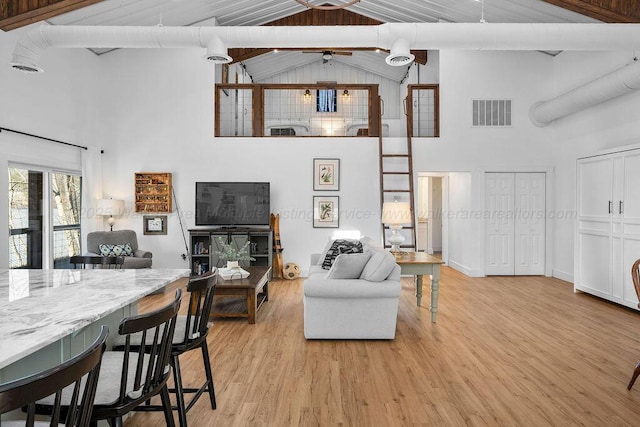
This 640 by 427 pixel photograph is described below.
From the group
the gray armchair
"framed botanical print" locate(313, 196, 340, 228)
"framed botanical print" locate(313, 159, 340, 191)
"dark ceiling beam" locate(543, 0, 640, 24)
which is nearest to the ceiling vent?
"dark ceiling beam" locate(543, 0, 640, 24)

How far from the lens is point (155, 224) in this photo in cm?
756

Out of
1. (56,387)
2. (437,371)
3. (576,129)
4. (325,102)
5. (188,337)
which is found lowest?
(437,371)

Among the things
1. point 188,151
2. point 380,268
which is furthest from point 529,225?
point 188,151

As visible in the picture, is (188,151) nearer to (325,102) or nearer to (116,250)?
(116,250)

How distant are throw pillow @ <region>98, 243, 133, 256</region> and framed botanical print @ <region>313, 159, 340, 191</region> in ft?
11.2

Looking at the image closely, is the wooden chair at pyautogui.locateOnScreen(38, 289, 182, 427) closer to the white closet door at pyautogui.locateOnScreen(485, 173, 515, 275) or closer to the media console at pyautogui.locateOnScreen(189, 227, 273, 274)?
the media console at pyautogui.locateOnScreen(189, 227, 273, 274)

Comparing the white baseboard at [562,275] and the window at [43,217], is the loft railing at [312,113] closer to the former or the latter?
the window at [43,217]

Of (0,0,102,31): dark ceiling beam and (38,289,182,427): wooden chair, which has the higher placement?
(0,0,102,31): dark ceiling beam

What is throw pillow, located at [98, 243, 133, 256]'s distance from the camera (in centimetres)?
661

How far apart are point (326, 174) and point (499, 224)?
3.42 m

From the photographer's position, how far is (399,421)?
250 centimetres

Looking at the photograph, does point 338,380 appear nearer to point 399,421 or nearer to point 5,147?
point 399,421

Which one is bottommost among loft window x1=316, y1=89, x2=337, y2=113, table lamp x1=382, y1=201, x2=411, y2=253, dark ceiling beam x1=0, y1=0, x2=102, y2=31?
table lamp x1=382, y1=201, x2=411, y2=253

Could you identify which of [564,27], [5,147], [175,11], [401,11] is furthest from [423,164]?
[5,147]
